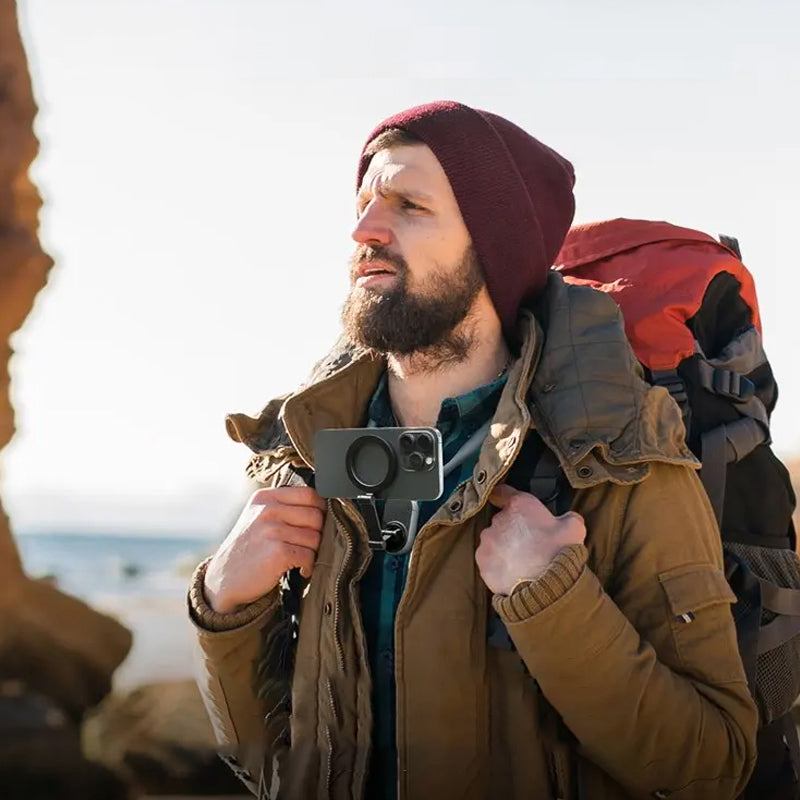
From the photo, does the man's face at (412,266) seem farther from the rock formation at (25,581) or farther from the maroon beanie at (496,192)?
the rock formation at (25,581)

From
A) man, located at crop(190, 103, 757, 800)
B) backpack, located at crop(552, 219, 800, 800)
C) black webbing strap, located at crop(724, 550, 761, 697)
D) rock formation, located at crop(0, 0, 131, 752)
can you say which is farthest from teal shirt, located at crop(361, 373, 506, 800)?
rock formation, located at crop(0, 0, 131, 752)

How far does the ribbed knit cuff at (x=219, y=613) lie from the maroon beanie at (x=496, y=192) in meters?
0.92

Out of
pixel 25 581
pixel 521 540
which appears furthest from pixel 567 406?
pixel 25 581

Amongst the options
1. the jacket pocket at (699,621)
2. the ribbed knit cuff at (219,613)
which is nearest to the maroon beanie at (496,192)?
the jacket pocket at (699,621)

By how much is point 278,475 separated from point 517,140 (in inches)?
43.0

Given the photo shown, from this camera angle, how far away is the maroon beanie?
A: 2539 mm

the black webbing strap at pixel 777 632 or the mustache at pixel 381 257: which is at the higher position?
the mustache at pixel 381 257

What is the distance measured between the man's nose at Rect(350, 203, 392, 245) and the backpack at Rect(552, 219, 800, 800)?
647 millimetres

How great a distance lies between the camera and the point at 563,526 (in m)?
2.11

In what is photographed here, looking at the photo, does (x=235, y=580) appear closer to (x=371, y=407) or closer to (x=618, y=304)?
(x=371, y=407)

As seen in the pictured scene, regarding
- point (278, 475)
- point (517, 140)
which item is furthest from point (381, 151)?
point (278, 475)

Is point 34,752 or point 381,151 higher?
point 381,151

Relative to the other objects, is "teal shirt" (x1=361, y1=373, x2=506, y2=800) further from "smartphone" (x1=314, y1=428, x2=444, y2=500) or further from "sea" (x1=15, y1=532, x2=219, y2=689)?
"sea" (x1=15, y1=532, x2=219, y2=689)

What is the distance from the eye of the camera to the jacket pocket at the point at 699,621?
2127 mm
